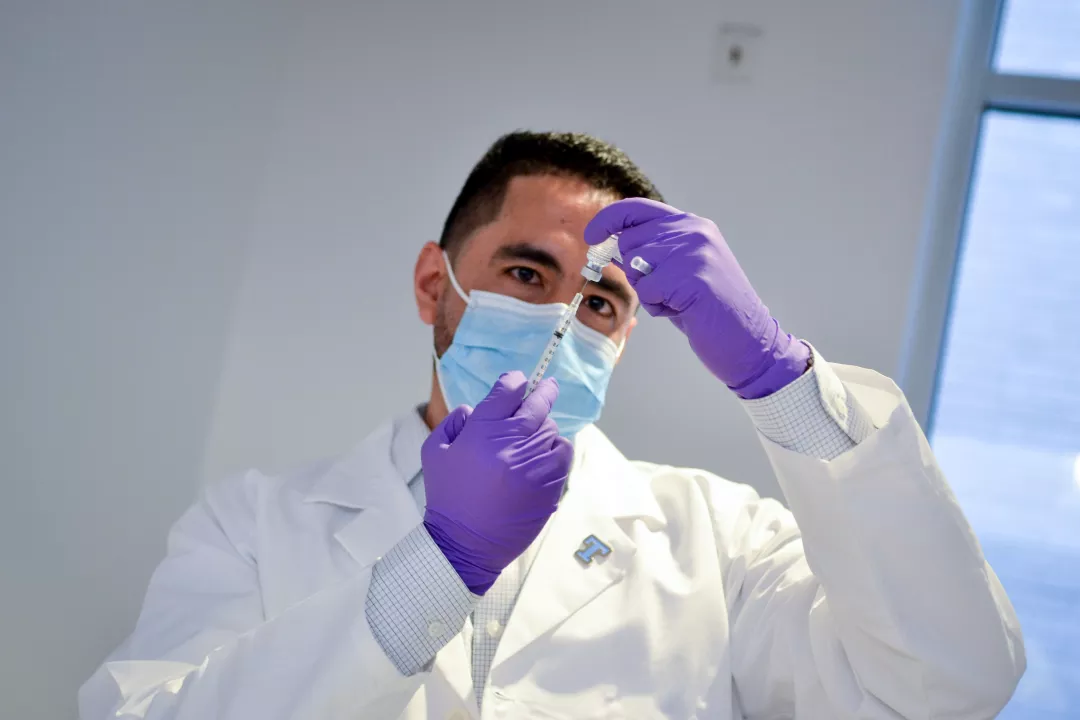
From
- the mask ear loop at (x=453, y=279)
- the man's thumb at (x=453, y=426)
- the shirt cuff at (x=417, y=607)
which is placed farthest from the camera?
the mask ear loop at (x=453, y=279)

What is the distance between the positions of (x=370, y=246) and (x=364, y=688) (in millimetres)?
1283

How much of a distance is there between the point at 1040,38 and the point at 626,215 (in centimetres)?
142

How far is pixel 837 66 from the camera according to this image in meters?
2.03

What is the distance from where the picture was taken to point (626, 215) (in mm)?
1225

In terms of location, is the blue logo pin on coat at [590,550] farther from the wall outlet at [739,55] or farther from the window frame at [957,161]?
the wall outlet at [739,55]

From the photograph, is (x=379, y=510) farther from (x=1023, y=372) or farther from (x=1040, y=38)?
(x=1040, y=38)

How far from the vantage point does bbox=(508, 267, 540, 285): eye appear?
150cm

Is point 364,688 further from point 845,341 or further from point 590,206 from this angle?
point 845,341

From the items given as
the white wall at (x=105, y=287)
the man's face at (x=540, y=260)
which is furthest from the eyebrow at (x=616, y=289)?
the white wall at (x=105, y=287)

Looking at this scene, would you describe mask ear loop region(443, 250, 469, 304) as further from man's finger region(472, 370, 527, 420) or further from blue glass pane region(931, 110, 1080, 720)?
blue glass pane region(931, 110, 1080, 720)

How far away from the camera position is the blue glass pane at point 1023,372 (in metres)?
2.02

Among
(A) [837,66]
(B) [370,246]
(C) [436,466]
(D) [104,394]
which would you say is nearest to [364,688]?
(C) [436,466]

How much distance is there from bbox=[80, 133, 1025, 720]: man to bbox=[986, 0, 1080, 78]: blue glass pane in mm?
959

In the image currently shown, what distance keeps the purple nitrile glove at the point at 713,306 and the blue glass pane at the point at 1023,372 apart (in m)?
1.12
